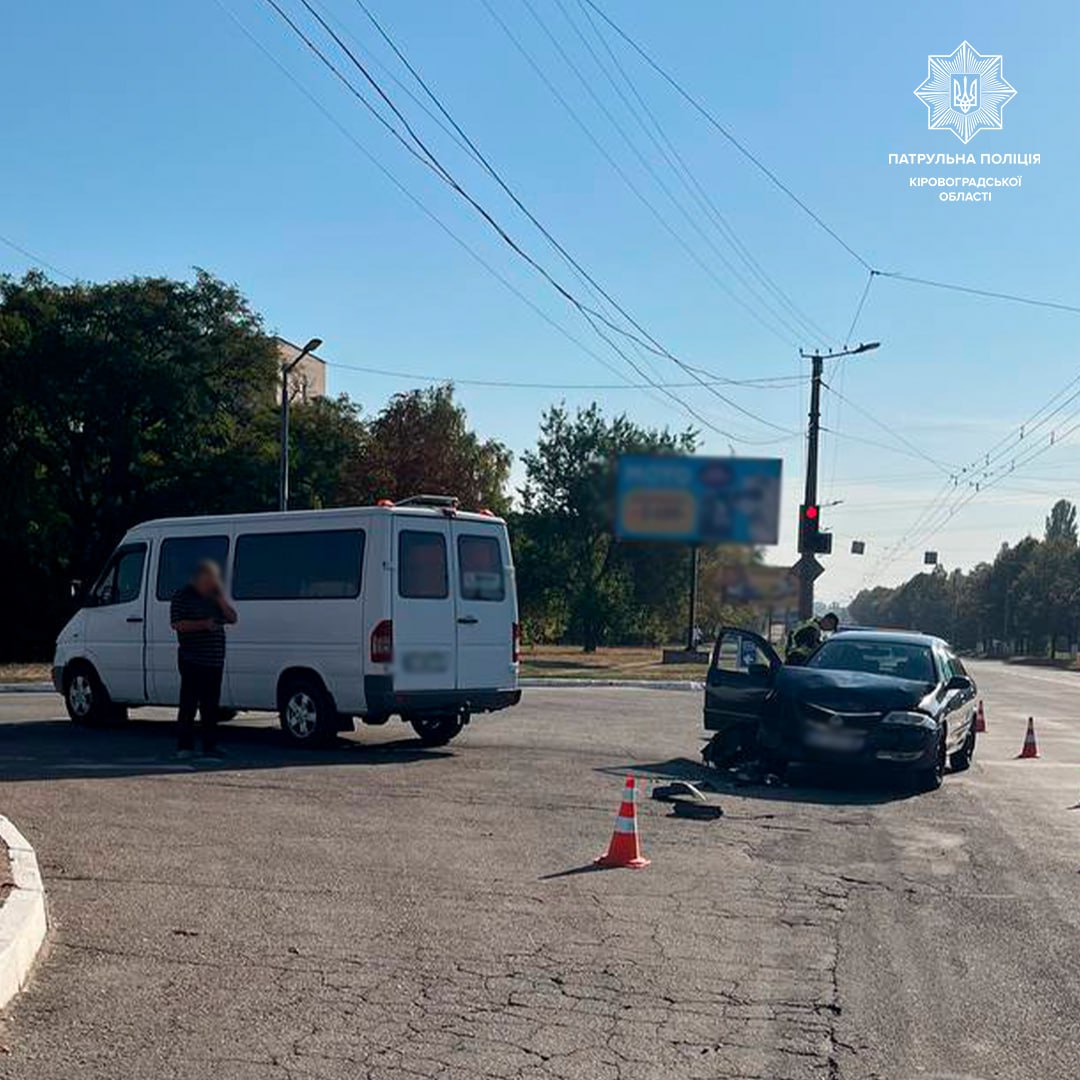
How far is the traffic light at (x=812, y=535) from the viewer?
751 inches

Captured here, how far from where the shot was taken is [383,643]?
1460cm

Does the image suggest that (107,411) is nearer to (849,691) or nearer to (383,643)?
(383,643)

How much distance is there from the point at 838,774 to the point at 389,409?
3489 cm

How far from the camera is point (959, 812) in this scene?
1272 cm

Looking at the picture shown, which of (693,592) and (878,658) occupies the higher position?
(693,592)

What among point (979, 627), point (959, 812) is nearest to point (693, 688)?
point (959, 812)

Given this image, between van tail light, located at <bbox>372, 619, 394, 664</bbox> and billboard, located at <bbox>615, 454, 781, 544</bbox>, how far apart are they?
8.60 ft

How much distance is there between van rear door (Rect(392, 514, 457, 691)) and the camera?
1473 cm

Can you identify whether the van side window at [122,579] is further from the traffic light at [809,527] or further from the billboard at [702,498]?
the traffic light at [809,527]

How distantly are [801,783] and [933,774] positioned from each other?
1.27 m

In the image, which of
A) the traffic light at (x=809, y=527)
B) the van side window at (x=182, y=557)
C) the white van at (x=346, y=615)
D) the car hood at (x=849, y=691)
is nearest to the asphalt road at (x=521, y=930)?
the car hood at (x=849, y=691)

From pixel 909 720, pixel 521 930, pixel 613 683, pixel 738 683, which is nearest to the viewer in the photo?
pixel 521 930

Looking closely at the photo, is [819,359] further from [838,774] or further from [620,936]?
[620,936]

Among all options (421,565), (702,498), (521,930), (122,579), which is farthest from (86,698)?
(521,930)
